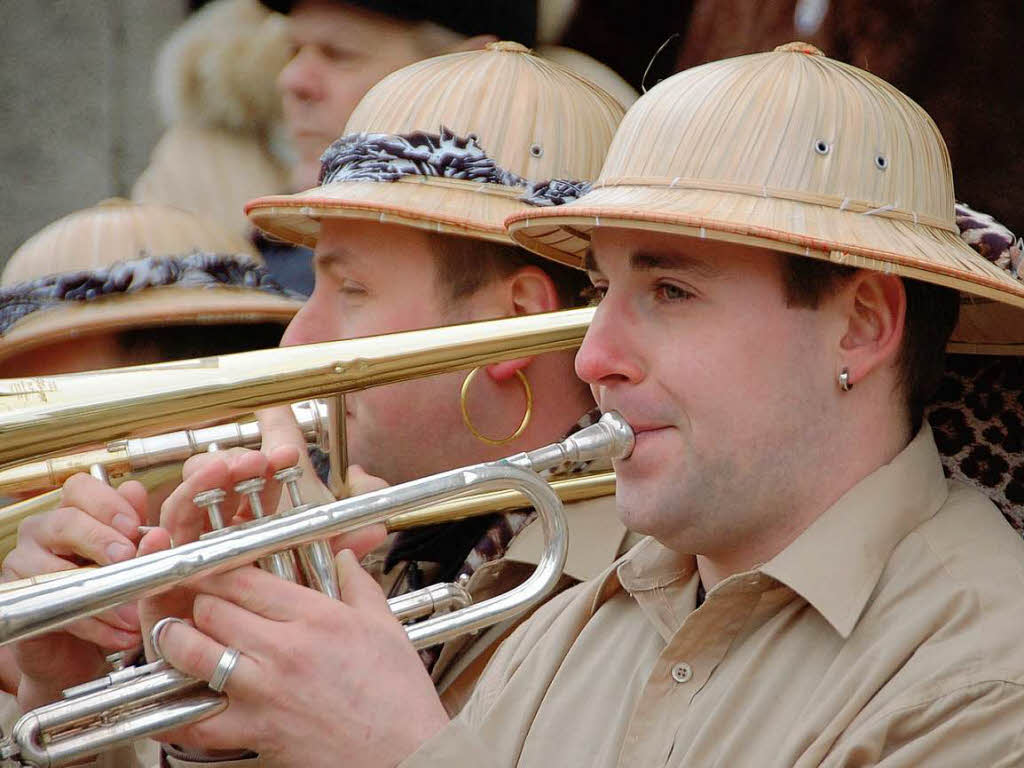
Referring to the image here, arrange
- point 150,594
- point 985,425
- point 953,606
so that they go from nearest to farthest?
point 953,606, point 150,594, point 985,425

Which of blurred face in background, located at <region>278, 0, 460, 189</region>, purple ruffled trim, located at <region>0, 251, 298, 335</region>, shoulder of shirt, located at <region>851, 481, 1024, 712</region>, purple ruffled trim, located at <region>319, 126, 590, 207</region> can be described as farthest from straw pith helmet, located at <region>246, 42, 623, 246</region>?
shoulder of shirt, located at <region>851, 481, 1024, 712</region>

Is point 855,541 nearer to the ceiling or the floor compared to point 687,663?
nearer to the ceiling

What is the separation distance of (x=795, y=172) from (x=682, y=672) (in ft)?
2.41

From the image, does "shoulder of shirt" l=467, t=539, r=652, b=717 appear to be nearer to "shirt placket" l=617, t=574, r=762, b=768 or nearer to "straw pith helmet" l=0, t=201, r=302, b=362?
"shirt placket" l=617, t=574, r=762, b=768

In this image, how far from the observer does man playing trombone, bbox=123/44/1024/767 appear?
→ 6.63ft

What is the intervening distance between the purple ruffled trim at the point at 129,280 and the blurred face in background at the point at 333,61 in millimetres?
564

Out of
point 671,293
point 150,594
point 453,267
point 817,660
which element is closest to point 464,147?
point 453,267

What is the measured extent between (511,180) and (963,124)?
982mm

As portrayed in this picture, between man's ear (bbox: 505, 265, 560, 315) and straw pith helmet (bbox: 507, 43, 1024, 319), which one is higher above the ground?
straw pith helmet (bbox: 507, 43, 1024, 319)

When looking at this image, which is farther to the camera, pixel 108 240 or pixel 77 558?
pixel 108 240

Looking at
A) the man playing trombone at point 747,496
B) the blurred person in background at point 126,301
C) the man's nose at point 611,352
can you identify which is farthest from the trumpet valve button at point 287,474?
the blurred person in background at point 126,301

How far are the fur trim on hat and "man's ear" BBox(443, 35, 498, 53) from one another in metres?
0.58

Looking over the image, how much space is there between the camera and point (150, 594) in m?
2.07

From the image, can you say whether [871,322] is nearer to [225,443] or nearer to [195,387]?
[195,387]
